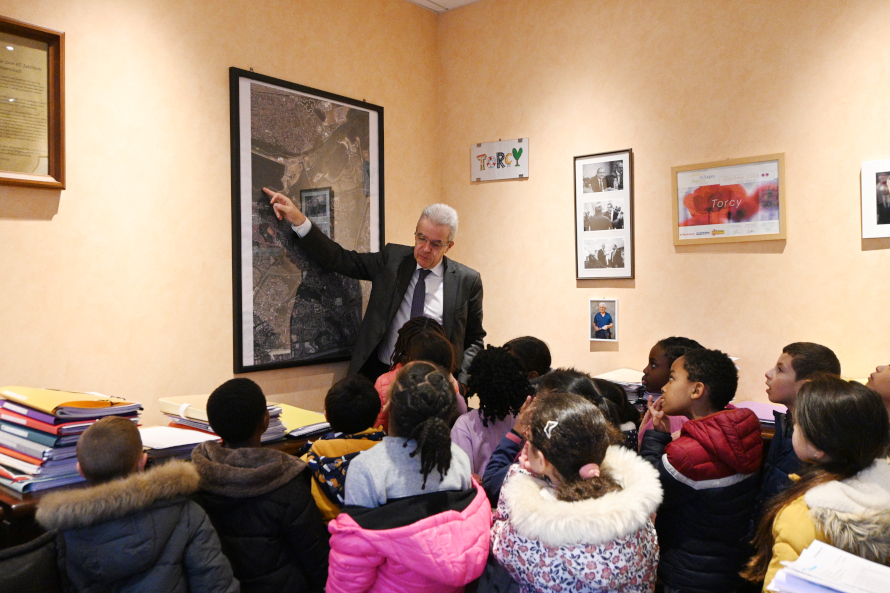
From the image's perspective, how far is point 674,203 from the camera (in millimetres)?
3250

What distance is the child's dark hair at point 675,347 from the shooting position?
2.79 metres

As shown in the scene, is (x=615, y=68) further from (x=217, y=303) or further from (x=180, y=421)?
(x=180, y=421)

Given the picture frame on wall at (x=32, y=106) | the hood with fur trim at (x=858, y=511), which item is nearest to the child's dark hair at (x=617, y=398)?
the hood with fur trim at (x=858, y=511)

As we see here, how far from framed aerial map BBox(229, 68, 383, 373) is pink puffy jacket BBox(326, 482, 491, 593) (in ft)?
4.76

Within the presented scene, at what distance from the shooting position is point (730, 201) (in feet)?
10.2

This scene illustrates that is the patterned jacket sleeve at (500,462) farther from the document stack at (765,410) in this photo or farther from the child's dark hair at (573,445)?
the document stack at (765,410)

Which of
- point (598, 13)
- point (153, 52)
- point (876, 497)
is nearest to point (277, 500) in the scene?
point (876, 497)

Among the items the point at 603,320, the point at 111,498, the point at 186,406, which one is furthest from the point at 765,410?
the point at 111,498

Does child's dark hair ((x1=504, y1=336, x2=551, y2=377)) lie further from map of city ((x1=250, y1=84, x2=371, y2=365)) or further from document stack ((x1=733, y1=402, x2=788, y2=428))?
map of city ((x1=250, y1=84, x2=371, y2=365))

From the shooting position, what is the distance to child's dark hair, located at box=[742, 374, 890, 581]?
1.49m

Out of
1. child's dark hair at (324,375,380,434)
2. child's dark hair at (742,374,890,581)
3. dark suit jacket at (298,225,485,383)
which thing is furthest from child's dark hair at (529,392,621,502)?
dark suit jacket at (298,225,485,383)

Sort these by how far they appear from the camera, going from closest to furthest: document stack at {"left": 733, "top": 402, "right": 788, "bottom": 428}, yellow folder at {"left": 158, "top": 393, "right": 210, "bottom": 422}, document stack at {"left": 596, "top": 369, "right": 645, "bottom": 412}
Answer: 1. yellow folder at {"left": 158, "top": 393, "right": 210, "bottom": 422}
2. document stack at {"left": 733, "top": 402, "right": 788, "bottom": 428}
3. document stack at {"left": 596, "top": 369, "right": 645, "bottom": 412}

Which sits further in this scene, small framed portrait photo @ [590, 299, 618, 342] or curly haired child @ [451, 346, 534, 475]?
small framed portrait photo @ [590, 299, 618, 342]

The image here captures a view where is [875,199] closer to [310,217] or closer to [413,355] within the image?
[413,355]
